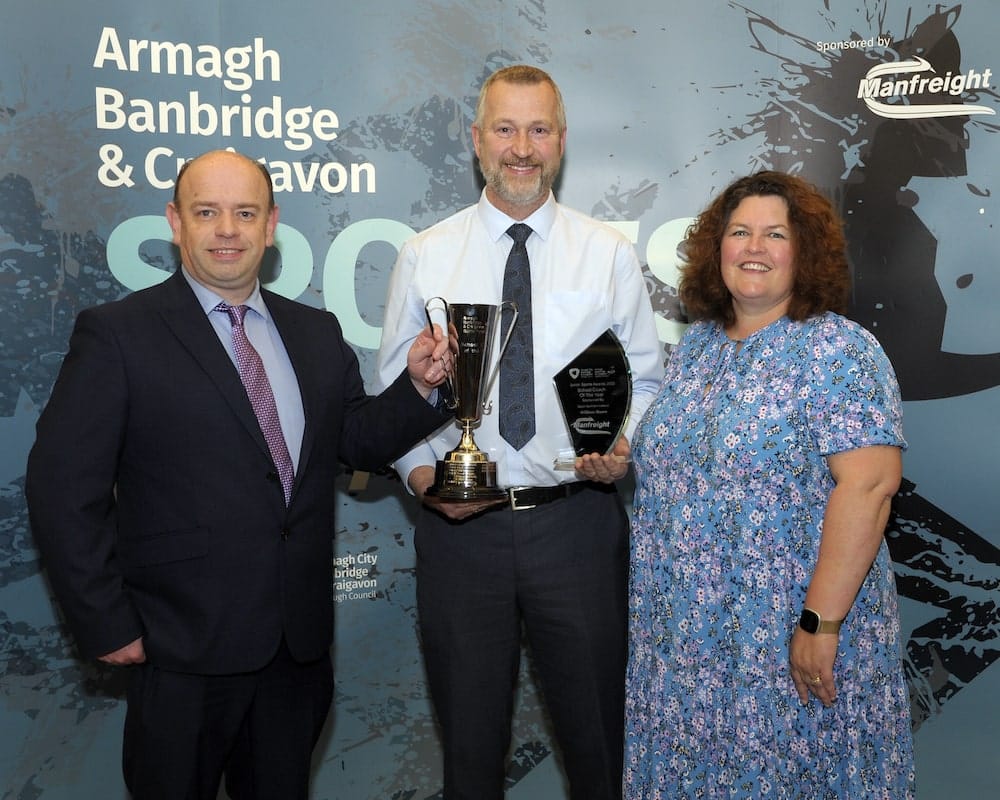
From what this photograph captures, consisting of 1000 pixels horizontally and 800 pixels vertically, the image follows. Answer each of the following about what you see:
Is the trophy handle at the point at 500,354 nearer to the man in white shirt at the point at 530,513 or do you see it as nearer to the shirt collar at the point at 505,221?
the man in white shirt at the point at 530,513

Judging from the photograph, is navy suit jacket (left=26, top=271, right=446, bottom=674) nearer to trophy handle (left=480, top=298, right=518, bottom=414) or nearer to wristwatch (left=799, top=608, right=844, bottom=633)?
trophy handle (left=480, top=298, right=518, bottom=414)

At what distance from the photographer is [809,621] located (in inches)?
83.0

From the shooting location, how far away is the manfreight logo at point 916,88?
10.9 ft

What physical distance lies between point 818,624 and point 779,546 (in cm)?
19

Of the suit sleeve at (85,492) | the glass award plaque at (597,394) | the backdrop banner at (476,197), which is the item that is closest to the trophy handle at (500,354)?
the glass award plaque at (597,394)

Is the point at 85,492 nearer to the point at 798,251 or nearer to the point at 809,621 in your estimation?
the point at 809,621

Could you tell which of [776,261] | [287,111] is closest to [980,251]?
[776,261]

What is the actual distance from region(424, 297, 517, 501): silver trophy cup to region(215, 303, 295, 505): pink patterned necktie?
39 centimetres

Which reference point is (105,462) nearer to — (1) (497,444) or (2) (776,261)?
(1) (497,444)

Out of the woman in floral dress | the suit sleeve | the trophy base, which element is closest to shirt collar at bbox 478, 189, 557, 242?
the woman in floral dress

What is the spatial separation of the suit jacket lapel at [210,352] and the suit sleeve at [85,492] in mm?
148

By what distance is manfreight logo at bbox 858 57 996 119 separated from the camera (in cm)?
333

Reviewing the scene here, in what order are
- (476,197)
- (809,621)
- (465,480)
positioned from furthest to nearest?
(476,197) → (465,480) → (809,621)

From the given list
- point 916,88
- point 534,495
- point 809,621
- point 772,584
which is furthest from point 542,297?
point 916,88
